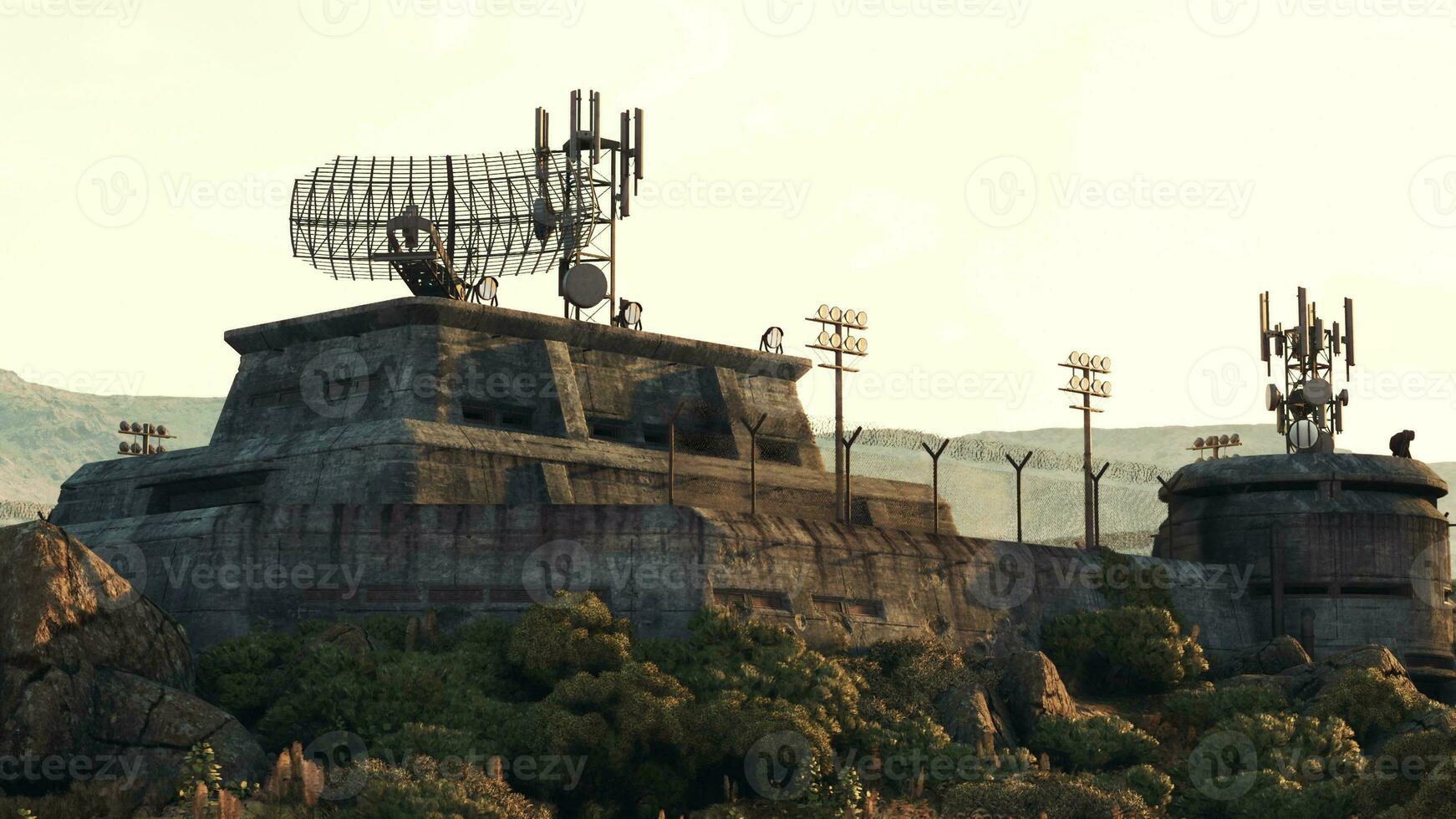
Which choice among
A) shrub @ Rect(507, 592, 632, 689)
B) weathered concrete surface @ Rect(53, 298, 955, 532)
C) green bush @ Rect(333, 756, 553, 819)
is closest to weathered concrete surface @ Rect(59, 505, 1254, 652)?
shrub @ Rect(507, 592, 632, 689)

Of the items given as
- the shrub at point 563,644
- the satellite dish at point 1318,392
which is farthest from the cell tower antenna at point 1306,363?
the shrub at point 563,644

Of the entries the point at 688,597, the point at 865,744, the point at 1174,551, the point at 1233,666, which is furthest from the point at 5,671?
the point at 1174,551

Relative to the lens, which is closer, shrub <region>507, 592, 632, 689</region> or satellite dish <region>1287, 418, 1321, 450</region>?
shrub <region>507, 592, 632, 689</region>

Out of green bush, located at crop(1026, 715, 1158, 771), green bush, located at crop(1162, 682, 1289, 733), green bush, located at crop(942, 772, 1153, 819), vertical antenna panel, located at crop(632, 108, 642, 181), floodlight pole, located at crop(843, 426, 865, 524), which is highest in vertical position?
vertical antenna panel, located at crop(632, 108, 642, 181)

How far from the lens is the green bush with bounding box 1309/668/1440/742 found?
61344 mm

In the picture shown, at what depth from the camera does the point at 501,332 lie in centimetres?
7125

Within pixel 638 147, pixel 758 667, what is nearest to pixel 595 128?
pixel 638 147

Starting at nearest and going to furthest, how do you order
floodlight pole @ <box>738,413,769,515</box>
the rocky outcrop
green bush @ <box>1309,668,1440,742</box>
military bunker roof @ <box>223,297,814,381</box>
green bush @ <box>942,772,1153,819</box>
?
the rocky outcrop → green bush @ <box>942,772,1153,819</box> → green bush @ <box>1309,668,1440,742</box> → floodlight pole @ <box>738,413,769,515</box> → military bunker roof @ <box>223,297,814,381</box>

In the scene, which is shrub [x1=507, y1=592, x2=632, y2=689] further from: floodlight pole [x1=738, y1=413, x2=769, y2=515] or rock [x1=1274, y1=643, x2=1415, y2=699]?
rock [x1=1274, y1=643, x2=1415, y2=699]

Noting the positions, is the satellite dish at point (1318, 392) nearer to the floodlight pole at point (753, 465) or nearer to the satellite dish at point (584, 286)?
the floodlight pole at point (753, 465)

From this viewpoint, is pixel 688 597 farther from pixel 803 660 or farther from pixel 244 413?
pixel 244 413

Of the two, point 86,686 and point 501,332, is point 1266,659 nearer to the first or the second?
point 501,332

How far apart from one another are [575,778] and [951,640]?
55.3 ft

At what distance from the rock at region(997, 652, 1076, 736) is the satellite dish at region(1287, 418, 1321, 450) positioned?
21805mm
